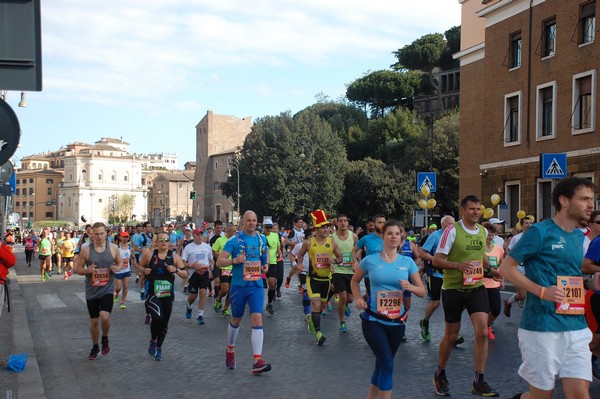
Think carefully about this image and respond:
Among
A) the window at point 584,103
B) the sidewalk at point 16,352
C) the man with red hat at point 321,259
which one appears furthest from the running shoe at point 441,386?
the window at point 584,103

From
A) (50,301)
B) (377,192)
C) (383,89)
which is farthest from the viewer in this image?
(383,89)

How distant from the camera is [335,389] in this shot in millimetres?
8367

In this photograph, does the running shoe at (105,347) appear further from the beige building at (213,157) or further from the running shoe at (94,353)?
the beige building at (213,157)

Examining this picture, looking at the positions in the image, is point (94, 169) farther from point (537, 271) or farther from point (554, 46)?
point (537, 271)

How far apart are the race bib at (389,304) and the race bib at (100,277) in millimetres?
4916

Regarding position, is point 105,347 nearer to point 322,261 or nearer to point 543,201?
point 322,261

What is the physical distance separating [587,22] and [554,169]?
14286 millimetres

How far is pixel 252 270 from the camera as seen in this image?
9914 millimetres

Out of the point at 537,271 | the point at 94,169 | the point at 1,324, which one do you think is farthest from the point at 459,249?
the point at 94,169

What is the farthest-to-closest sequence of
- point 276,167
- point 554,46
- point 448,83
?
point 448,83
point 276,167
point 554,46

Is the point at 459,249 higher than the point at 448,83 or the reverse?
the reverse

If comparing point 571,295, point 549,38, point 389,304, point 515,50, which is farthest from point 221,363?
point 515,50

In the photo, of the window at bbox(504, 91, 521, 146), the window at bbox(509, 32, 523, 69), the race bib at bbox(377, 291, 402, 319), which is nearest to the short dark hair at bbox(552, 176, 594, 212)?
the race bib at bbox(377, 291, 402, 319)

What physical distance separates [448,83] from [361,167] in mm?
19162
